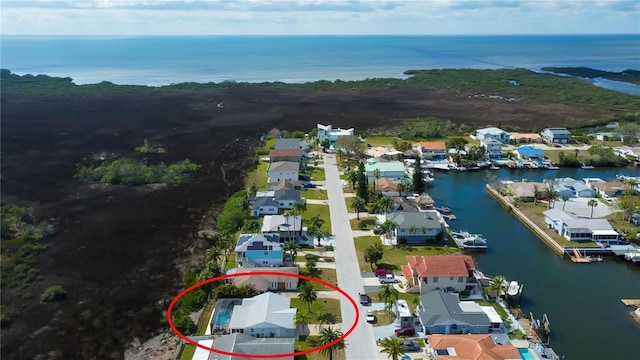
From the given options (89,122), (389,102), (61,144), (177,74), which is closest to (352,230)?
(61,144)

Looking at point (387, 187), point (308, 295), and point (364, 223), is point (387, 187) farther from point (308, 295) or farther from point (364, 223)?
point (308, 295)

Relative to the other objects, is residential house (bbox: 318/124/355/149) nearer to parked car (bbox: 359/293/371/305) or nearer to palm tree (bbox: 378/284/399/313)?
parked car (bbox: 359/293/371/305)

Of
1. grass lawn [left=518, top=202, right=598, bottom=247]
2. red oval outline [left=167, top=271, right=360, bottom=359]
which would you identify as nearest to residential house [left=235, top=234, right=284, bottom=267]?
red oval outline [left=167, top=271, right=360, bottom=359]

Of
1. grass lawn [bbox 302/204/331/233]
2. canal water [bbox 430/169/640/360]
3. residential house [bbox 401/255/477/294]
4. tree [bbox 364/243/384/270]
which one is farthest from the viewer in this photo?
grass lawn [bbox 302/204/331/233]

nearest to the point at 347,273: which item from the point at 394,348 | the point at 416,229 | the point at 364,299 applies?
the point at 364,299

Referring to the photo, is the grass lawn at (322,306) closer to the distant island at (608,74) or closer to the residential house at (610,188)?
the residential house at (610,188)

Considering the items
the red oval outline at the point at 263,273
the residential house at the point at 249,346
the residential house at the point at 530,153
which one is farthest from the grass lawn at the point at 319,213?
the residential house at the point at 530,153

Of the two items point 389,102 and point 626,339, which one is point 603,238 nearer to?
point 626,339
